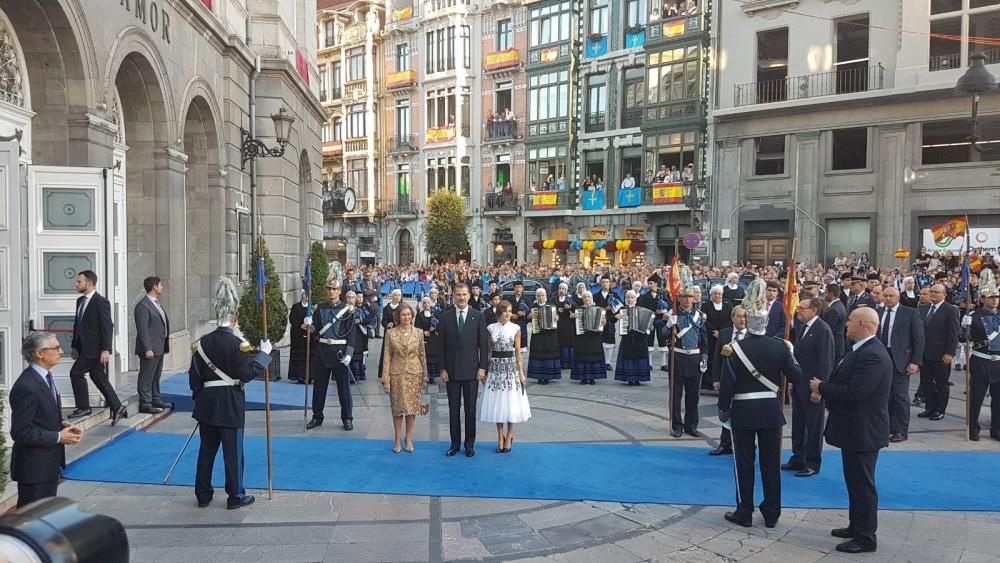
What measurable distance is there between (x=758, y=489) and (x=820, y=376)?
4.61 feet

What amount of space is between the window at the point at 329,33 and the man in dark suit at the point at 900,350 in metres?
50.9

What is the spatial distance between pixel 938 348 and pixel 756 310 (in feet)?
17.8

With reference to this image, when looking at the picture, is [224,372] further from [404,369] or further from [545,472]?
[545,472]

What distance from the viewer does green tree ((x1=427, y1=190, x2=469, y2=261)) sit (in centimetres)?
4331

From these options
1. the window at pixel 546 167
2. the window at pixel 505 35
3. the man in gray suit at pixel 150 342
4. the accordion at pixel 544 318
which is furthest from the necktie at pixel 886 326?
the window at pixel 505 35

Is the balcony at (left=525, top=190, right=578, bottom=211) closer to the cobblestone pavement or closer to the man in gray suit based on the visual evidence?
the man in gray suit

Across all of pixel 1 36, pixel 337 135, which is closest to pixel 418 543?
pixel 1 36

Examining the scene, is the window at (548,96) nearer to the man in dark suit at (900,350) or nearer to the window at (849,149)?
the window at (849,149)

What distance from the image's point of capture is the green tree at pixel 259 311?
42.7 ft

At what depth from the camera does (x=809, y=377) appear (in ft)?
25.9

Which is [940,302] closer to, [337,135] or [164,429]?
[164,429]

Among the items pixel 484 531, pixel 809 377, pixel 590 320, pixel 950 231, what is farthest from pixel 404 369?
pixel 950 231

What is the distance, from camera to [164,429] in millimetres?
9695

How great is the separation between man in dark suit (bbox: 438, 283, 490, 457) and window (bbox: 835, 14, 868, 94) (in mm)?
26576
